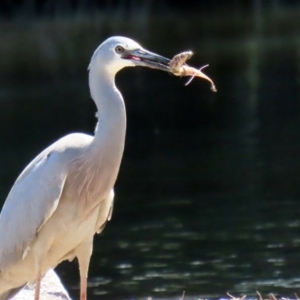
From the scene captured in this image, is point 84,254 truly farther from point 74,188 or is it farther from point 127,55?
point 127,55

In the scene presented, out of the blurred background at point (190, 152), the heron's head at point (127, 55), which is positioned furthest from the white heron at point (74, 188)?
the blurred background at point (190, 152)

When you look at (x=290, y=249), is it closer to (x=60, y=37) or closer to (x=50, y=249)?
(x=50, y=249)

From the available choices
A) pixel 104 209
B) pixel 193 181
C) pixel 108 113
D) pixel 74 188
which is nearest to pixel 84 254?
pixel 104 209

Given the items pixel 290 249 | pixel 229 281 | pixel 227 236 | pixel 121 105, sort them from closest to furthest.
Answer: pixel 121 105 < pixel 229 281 < pixel 290 249 < pixel 227 236

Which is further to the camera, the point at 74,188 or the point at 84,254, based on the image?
the point at 84,254

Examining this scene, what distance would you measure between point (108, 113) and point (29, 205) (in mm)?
1075

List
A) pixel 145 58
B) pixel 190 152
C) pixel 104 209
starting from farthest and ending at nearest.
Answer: pixel 190 152 < pixel 104 209 < pixel 145 58

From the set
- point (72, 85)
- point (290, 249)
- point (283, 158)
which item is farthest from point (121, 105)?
point (72, 85)

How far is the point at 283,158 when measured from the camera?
70.8 feet

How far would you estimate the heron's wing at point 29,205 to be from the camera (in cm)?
834

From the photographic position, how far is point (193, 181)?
800 inches

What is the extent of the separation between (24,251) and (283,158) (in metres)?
13.5

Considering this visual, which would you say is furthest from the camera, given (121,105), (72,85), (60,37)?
(60,37)

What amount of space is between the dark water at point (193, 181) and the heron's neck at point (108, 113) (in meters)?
5.66
